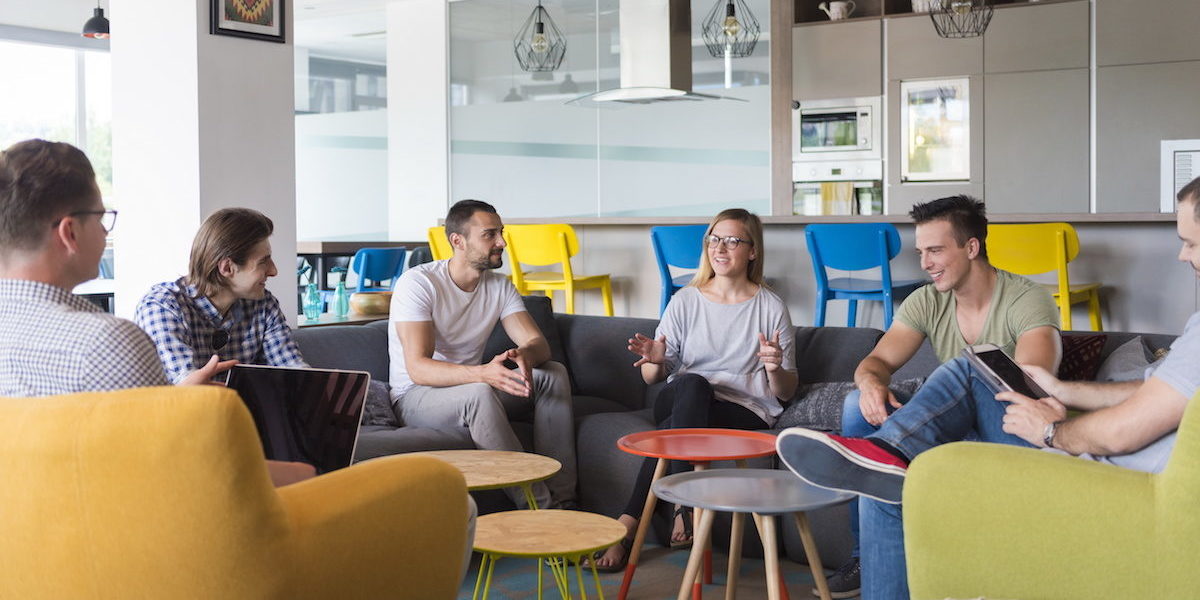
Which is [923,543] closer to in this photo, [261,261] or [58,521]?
[58,521]

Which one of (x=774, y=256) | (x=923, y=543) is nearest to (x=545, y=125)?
(x=774, y=256)

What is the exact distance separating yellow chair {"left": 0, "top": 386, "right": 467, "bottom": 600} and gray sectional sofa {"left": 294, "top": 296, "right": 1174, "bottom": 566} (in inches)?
59.6

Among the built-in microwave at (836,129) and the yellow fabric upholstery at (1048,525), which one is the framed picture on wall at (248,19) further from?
the built-in microwave at (836,129)

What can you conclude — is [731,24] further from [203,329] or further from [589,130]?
[203,329]

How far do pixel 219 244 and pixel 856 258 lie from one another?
2.95m

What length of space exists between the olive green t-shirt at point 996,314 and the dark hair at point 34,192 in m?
2.04

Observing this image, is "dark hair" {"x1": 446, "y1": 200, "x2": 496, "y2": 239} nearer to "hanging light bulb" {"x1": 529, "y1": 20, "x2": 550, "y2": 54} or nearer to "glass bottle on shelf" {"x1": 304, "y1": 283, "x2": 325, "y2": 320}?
"glass bottle on shelf" {"x1": 304, "y1": 283, "x2": 325, "y2": 320}

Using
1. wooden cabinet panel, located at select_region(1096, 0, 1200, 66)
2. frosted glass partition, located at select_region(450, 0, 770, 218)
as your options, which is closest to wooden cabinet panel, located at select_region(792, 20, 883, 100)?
frosted glass partition, located at select_region(450, 0, 770, 218)

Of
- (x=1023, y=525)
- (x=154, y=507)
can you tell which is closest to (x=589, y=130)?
(x=1023, y=525)

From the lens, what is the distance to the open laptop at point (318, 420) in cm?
232

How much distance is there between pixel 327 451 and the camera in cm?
232

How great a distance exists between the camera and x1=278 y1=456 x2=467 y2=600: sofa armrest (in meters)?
1.60

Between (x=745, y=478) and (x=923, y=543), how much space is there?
68 cm

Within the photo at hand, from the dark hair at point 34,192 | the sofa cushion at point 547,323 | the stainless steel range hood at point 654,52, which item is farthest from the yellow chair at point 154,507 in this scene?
the stainless steel range hood at point 654,52
